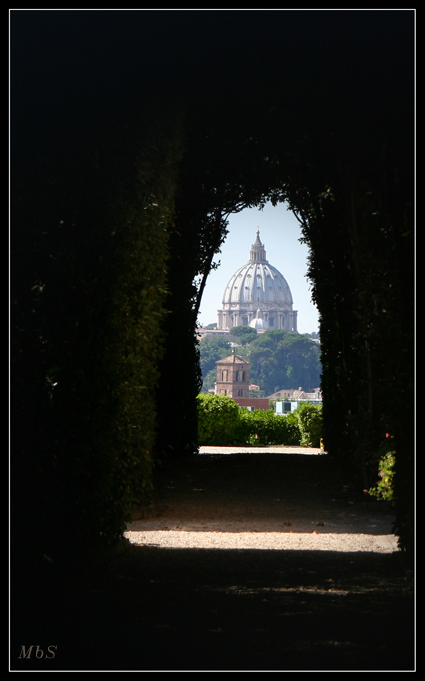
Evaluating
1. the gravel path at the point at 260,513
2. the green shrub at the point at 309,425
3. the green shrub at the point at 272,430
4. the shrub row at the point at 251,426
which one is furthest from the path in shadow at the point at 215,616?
the green shrub at the point at 272,430

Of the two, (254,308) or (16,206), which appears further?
(254,308)

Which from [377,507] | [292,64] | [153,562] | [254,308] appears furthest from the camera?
[254,308]

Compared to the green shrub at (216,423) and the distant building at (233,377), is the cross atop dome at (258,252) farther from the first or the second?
the green shrub at (216,423)

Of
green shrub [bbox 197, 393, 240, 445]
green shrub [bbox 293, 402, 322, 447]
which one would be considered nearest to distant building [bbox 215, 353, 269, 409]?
green shrub [bbox 197, 393, 240, 445]

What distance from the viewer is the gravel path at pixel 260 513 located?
608 cm

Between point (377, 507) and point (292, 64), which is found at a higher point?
point (292, 64)

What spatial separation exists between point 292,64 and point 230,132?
14.3 feet

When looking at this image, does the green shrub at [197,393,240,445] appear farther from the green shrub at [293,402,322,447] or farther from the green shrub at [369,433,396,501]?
the green shrub at [369,433,396,501]

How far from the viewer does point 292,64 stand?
21.3ft

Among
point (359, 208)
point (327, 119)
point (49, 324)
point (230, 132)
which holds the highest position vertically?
point (230, 132)

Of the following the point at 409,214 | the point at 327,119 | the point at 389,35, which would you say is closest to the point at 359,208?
the point at 327,119

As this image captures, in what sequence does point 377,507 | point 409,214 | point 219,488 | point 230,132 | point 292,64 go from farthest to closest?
point 230,132
point 219,488
point 377,507
point 292,64
point 409,214

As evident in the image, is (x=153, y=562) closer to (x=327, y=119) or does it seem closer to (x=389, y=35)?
(x=389, y=35)

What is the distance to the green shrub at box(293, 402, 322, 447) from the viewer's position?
19.8 metres
